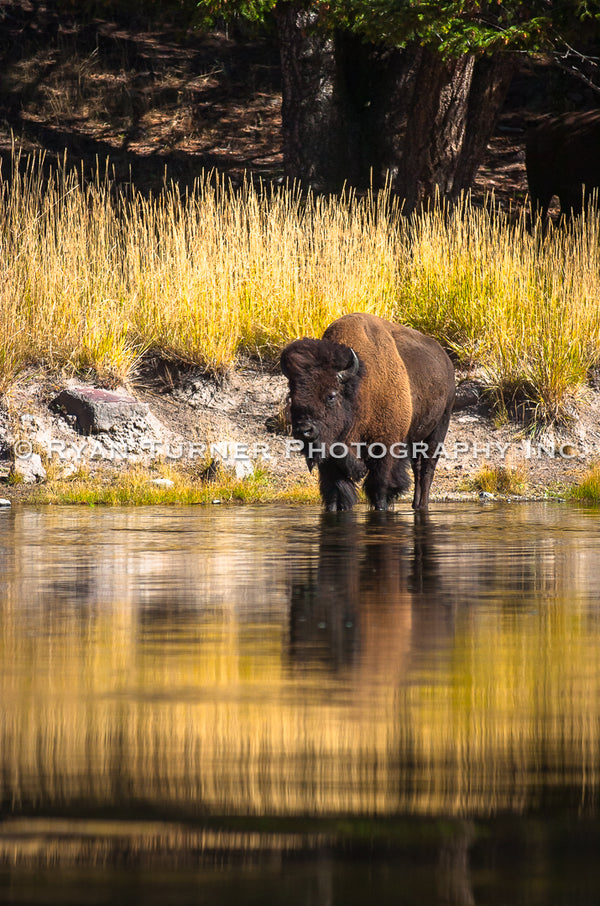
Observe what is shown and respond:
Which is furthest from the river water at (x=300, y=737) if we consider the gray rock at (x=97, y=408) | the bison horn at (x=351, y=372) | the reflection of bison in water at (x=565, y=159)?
the reflection of bison in water at (x=565, y=159)

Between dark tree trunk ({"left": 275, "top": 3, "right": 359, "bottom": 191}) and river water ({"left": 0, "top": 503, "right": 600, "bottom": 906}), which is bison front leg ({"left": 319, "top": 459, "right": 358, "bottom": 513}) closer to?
river water ({"left": 0, "top": 503, "right": 600, "bottom": 906})

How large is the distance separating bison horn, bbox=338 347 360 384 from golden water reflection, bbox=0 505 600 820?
9.10 ft

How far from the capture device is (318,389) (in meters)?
11.4

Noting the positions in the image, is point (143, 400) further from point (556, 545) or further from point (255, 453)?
point (556, 545)

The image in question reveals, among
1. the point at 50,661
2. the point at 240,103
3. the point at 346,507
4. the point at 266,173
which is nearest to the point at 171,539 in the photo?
the point at 346,507

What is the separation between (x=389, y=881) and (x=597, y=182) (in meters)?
20.4

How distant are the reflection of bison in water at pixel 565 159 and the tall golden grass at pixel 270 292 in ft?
13.1

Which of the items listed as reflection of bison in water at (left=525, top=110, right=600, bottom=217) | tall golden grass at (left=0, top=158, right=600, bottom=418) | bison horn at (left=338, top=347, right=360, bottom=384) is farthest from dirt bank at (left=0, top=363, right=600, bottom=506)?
reflection of bison in water at (left=525, top=110, right=600, bottom=217)

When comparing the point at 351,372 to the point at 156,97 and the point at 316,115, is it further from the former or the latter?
the point at 156,97

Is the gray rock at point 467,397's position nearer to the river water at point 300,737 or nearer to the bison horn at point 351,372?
the bison horn at point 351,372

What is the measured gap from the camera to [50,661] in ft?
17.5

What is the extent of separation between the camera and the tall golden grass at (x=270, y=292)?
17.1 meters

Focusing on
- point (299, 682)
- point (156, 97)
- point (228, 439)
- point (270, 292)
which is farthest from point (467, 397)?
point (156, 97)

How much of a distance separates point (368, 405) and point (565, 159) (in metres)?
12.0
